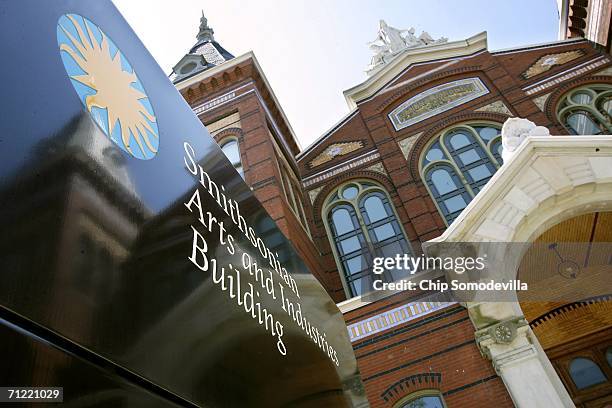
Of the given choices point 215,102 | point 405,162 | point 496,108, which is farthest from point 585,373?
point 215,102

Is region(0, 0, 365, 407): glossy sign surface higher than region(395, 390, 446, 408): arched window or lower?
lower

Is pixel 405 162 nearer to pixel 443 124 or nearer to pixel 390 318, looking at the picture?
pixel 443 124

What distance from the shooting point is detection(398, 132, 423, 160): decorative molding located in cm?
1299

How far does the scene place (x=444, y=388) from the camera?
8.00 metres

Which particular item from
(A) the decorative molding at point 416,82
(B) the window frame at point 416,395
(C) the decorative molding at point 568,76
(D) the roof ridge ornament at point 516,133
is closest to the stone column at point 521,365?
(B) the window frame at point 416,395

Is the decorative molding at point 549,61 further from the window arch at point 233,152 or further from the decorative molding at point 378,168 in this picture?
the window arch at point 233,152

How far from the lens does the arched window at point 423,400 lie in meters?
8.05

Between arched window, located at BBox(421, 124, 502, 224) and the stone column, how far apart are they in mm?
4263

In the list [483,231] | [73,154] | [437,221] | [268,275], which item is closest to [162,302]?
[73,154]

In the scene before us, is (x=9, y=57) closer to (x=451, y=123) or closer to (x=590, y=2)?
(x=451, y=123)

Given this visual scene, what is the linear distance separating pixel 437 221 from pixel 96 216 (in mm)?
10356

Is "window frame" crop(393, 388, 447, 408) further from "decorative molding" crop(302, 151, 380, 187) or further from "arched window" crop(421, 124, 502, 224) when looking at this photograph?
"decorative molding" crop(302, 151, 380, 187)

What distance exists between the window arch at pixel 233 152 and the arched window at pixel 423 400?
592cm

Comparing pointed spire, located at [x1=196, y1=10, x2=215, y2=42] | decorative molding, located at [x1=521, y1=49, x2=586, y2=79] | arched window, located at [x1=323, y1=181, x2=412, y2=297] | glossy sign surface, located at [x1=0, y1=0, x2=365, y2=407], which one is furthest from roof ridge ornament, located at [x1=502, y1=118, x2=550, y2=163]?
pointed spire, located at [x1=196, y1=10, x2=215, y2=42]
